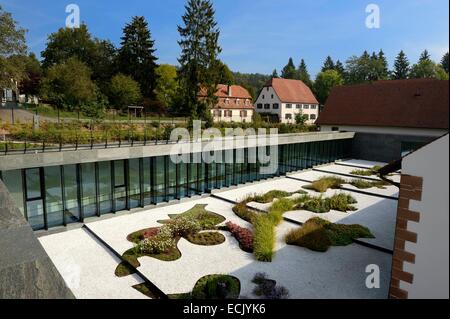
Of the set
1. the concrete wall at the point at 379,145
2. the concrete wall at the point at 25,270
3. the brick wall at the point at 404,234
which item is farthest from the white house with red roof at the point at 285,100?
the concrete wall at the point at 25,270

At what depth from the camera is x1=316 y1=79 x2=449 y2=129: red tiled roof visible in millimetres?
27281

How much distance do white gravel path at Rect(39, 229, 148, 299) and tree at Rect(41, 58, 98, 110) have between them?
26.2 meters

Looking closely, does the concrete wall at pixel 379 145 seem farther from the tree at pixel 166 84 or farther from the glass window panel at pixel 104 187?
the glass window panel at pixel 104 187

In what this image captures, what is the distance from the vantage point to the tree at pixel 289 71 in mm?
104713

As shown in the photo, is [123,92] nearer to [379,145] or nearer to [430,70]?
[379,145]

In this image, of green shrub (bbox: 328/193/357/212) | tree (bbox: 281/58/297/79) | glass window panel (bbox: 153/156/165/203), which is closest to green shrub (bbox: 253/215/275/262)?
green shrub (bbox: 328/193/357/212)

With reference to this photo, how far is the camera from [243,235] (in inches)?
445

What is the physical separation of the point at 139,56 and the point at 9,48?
21175 millimetres

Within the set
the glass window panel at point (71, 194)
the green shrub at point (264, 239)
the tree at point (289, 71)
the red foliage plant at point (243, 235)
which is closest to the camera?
the green shrub at point (264, 239)

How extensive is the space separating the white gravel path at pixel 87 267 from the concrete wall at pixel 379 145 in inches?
1040

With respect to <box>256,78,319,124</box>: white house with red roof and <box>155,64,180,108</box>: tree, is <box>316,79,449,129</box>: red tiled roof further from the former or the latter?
<box>155,64,180,108</box>: tree

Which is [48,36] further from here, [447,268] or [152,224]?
[447,268]

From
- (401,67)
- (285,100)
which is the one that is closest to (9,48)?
(285,100)

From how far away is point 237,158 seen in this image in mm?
19266
